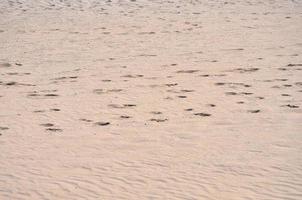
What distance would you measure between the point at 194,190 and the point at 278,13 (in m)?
13.9

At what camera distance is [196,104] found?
913 centimetres

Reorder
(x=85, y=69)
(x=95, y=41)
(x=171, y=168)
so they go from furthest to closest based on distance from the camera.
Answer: (x=95, y=41)
(x=85, y=69)
(x=171, y=168)

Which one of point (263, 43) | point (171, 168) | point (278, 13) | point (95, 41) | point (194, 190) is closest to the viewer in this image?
point (194, 190)

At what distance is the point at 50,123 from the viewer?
27.8 ft

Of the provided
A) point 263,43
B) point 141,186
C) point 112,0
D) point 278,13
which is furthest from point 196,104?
point 112,0

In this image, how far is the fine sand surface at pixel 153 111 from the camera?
20.6ft

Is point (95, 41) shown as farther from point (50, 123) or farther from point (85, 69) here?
point (50, 123)

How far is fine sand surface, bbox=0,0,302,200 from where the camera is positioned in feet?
20.6

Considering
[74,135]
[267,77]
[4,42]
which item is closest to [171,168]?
[74,135]

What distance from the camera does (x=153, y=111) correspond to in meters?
8.88

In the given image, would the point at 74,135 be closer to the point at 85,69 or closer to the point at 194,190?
the point at 194,190

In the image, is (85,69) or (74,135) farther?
(85,69)

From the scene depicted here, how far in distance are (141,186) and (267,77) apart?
5.17 meters

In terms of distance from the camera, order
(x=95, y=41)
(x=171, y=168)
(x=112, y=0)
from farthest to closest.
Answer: (x=112, y=0), (x=95, y=41), (x=171, y=168)
